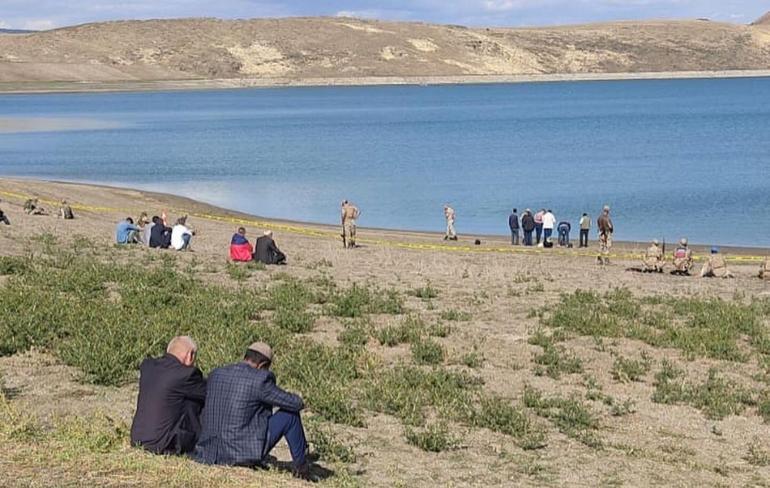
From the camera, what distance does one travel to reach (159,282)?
19469 millimetres

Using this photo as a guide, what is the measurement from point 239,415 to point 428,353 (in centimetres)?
590

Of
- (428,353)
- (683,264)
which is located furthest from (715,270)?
(428,353)

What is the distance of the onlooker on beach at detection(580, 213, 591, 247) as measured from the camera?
112ft

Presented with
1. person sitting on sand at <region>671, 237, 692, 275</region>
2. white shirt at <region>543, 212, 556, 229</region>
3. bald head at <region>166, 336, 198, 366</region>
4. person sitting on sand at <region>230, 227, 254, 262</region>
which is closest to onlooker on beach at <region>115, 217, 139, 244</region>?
person sitting on sand at <region>230, 227, 254, 262</region>

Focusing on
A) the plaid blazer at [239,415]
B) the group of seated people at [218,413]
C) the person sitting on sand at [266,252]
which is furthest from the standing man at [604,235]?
the plaid blazer at [239,415]

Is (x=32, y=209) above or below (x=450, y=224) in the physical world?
below

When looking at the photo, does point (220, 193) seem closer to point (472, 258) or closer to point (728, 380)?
point (472, 258)

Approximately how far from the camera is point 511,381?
1441 cm

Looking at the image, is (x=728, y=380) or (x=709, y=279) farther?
(x=709, y=279)

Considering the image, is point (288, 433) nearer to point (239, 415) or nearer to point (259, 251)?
point (239, 415)

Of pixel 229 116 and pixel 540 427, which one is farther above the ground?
pixel 229 116

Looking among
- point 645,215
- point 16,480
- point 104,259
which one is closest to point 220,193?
point 645,215

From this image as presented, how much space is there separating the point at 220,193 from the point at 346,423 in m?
43.3

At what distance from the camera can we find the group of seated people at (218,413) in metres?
9.53
